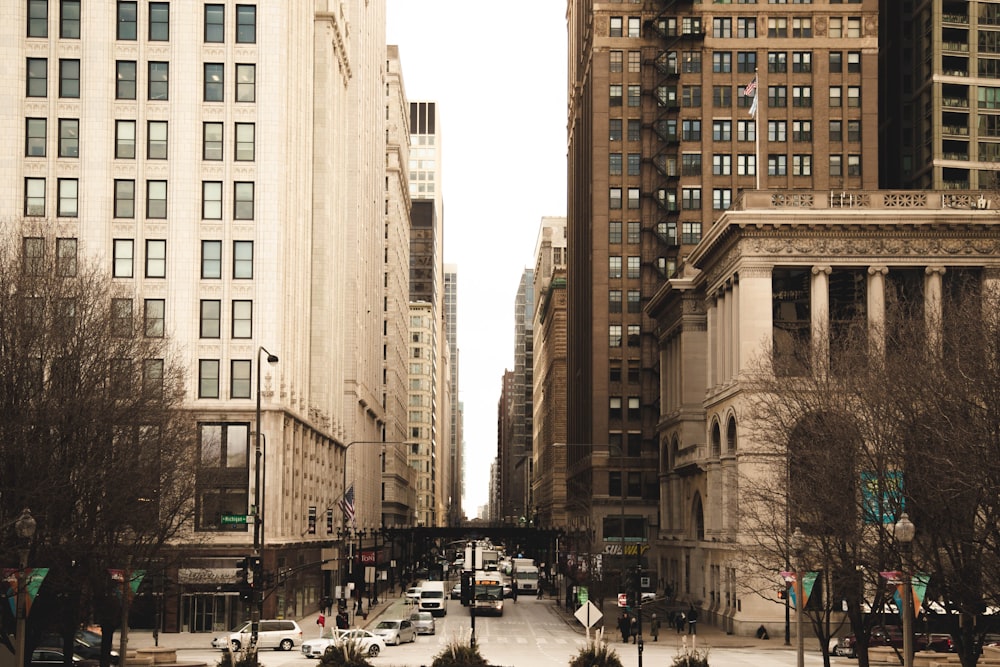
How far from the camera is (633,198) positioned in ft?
431

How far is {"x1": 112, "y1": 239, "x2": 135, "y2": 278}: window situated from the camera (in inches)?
2985

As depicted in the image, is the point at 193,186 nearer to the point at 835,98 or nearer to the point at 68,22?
the point at 68,22

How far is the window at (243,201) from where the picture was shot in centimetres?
7731

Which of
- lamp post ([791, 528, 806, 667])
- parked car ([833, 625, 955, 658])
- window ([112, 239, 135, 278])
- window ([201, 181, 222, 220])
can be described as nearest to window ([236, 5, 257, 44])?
window ([201, 181, 222, 220])

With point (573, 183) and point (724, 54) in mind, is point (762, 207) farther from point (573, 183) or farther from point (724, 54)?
point (573, 183)

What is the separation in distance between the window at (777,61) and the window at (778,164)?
819cm

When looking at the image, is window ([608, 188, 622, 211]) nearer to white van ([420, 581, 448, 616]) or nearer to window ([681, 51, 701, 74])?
window ([681, 51, 701, 74])

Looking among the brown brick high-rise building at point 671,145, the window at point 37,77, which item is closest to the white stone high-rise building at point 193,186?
the window at point 37,77

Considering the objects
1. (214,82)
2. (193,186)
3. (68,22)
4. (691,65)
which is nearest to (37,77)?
(68,22)

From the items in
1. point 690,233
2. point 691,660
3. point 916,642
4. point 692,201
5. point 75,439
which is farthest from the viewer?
point 690,233

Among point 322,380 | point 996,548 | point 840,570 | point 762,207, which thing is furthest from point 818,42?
Answer: point 996,548

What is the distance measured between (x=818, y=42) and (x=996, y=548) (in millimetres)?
95648

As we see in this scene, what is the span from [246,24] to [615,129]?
59745 millimetres

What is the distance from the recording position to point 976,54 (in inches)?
4852
